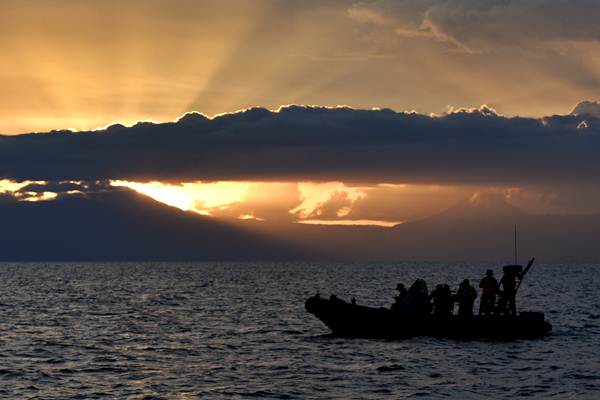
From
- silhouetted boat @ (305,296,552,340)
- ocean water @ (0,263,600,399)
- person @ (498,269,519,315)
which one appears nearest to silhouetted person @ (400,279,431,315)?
silhouetted boat @ (305,296,552,340)

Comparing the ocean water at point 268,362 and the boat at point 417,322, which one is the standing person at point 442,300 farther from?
the ocean water at point 268,362

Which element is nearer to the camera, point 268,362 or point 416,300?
point 268,362

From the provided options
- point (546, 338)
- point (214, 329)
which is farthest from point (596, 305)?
point (214, 329)

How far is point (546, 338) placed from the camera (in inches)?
1748

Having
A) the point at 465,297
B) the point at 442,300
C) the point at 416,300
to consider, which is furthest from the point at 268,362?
the point at 465,297

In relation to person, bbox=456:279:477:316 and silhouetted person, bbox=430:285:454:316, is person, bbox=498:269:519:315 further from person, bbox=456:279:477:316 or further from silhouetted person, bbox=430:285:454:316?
silhouetted person, bbox=430:285:454:316

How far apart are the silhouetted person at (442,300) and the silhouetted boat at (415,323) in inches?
14.5

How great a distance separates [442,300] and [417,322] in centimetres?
157

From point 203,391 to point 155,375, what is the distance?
3.86 metres

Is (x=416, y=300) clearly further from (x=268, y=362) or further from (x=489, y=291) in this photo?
(x=268, y=362)

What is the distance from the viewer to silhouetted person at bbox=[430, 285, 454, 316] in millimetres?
42406

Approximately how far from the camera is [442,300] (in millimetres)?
42531

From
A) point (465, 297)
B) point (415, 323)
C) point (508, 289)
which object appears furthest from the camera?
point (508, 289)

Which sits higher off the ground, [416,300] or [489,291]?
[489,291]
